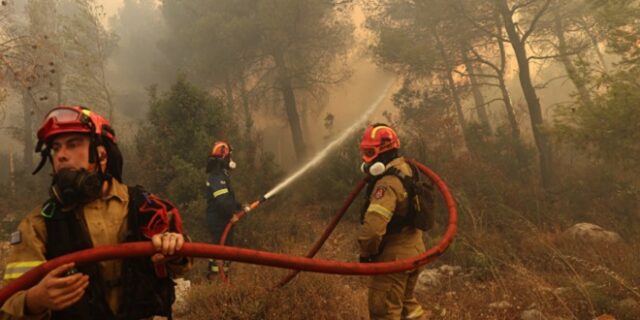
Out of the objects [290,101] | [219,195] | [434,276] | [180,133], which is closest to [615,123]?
[434,276]

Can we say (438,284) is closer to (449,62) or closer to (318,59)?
(449,62)

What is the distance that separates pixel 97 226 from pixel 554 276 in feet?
22.6

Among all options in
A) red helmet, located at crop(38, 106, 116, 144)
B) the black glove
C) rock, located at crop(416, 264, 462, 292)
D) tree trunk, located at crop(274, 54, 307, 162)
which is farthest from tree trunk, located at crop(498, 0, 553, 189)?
red helmet, located at crop(38, 106, 116, 144)

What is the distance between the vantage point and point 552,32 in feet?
53.3

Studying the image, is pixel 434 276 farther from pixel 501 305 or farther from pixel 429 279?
pixel 501 305

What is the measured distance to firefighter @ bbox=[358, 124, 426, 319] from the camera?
360cm

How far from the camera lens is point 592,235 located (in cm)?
783

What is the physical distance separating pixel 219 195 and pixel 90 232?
4.82 m

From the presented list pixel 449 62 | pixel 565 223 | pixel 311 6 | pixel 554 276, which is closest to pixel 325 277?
pixel 554 276

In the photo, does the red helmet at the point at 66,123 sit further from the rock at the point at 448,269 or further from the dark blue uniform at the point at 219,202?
the rock at the point at 448,269

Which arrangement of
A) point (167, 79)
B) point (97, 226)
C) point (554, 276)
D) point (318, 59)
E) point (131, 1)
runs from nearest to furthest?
point (97, 226), point (554, 276), point (318, 59), point (167, 79), point (131, 1)

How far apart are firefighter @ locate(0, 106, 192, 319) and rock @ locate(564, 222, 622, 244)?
839 cm

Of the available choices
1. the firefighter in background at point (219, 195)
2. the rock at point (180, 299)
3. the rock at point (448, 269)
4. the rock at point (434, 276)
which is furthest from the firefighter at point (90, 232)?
the rock at point (448, 269)

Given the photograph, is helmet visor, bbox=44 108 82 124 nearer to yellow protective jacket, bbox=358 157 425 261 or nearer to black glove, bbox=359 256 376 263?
yellow protective jacket, bbox=358 157 425 261
